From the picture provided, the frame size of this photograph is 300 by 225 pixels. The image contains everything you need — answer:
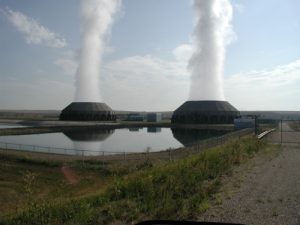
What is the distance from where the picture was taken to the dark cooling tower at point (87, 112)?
111 meters

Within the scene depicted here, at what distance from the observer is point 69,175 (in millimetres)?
24141

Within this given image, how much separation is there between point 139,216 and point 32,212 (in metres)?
2.64

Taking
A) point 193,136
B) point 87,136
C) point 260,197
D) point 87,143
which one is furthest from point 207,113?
point 260,197

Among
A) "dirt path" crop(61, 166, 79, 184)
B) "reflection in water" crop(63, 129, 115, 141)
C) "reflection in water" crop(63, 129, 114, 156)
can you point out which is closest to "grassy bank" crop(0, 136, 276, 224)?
"dirt path" crop(61, 166, 79, 184)

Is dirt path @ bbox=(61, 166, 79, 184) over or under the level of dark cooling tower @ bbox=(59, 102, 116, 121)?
under

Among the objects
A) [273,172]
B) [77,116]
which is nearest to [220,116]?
[77,116]

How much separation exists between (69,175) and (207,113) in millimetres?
74830

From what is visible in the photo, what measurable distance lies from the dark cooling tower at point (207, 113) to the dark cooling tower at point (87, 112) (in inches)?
960

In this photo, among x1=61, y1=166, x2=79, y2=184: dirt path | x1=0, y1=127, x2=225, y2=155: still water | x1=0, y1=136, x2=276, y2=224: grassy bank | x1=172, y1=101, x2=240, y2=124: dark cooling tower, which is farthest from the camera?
x1=172, y1=101, x2=240, y2=124: dark cooling tower

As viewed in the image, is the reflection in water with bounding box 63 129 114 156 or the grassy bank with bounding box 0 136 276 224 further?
the reflection in water with bounding box 63 129 114 156

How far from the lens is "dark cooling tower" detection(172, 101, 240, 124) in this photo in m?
95.4

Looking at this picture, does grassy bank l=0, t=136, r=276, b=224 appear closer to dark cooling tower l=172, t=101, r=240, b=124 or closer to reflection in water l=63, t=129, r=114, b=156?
reflection in water l=63, t=129, r=114, b=156

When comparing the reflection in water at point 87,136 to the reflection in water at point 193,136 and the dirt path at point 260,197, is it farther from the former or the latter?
the dirt path at point 260,197

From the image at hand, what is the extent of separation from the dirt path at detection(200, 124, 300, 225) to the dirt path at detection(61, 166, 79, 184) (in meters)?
10.3
